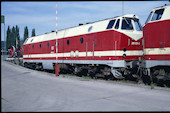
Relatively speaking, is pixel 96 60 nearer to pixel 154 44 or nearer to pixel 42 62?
pixel 154 44

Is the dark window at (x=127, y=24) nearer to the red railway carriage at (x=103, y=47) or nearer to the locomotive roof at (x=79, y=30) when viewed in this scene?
the red railway carriage at (x=103, y=47)

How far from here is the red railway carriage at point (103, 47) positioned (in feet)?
42.9

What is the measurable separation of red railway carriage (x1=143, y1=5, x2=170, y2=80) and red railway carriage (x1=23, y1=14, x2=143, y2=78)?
5.33ft

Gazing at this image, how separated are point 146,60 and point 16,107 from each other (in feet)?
24.2

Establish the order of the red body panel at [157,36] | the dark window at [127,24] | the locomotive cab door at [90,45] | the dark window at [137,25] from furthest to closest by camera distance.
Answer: the locomotive cab door at [90,45] < the dark window at [137,25] < the dark window at [127,24] < the red body panel at [157,36]

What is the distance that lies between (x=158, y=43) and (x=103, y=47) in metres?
4.19

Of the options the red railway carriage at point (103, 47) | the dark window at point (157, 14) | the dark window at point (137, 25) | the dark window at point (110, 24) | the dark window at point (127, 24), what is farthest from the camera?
the dark window at point (137, 25)

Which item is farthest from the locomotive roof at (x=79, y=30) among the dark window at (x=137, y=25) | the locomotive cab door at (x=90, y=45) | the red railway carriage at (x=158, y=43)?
the red railway carriage at (x=158, y=43)

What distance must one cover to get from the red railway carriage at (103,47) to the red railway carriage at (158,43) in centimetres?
162

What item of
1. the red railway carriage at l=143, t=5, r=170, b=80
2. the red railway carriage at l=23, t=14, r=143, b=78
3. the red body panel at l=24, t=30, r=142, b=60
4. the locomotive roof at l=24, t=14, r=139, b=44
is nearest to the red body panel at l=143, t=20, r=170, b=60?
the red railway carriage at l=143, t=5, r=170, b=80

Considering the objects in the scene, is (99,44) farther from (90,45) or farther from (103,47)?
(90,45)

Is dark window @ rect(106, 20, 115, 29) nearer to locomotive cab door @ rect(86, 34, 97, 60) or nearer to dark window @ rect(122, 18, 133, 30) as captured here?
dark window @ rect(122, 18, 133, 30)

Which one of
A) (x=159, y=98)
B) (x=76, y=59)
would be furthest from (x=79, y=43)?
(x=159, y=98)

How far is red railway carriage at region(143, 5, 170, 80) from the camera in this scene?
1028cm
